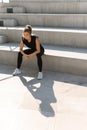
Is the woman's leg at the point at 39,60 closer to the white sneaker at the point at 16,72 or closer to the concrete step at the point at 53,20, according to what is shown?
the white sneaker at the point at 16,72

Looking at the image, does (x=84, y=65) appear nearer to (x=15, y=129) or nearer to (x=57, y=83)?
(x=57, y=83)

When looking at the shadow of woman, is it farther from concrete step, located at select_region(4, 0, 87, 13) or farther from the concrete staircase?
concrete step, located at select_region(4, 0, 87, 13)

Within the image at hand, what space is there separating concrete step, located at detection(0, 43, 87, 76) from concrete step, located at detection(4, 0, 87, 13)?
147cm

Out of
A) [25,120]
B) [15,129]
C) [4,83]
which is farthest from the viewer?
[4,83]

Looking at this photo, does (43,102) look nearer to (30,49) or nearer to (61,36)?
(30,49)

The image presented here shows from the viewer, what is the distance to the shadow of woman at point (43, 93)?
242cm

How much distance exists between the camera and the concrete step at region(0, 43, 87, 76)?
130 inches

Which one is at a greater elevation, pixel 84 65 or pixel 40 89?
pixel 84 65

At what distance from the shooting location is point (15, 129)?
6.86 feet

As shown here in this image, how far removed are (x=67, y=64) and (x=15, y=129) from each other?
158 cm

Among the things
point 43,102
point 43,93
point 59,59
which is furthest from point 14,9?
point 43,102

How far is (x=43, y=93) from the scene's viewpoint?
2824mm

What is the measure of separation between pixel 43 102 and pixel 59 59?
1.00 metres

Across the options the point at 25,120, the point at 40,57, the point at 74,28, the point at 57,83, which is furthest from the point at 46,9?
the point at 25,120
